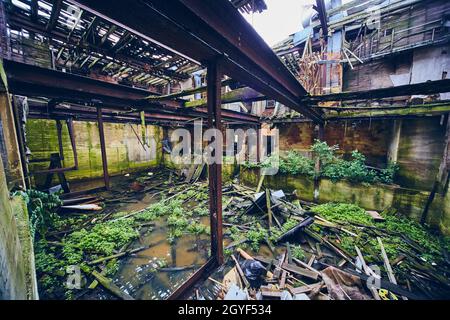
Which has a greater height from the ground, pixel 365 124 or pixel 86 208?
pixel 365 124

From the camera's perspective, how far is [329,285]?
3.16 m

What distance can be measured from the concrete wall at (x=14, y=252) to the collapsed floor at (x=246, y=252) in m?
1.38

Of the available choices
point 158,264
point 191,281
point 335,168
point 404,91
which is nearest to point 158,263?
point 158,264

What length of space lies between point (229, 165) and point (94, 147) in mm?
8293

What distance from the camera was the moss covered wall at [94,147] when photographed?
8416 millimetres

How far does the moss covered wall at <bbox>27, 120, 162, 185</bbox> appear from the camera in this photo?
27.6ft

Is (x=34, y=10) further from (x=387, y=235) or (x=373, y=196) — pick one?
(x=373, y=196)

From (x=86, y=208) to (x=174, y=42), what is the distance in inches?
278

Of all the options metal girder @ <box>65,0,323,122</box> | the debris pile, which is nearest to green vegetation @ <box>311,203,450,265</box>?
the debris pile

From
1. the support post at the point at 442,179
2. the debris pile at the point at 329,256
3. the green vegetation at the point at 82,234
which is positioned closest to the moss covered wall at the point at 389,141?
the support post at the point at 442,179

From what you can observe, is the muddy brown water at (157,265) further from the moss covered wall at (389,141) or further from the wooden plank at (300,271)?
the moss covered wall at (389,141)

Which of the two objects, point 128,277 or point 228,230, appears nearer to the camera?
point 128,277
